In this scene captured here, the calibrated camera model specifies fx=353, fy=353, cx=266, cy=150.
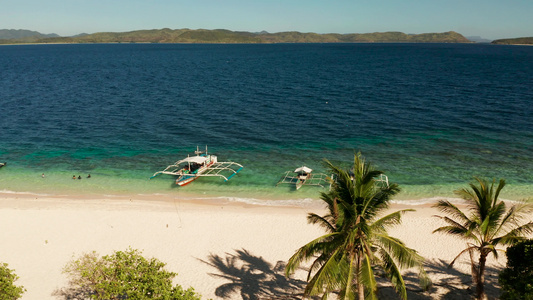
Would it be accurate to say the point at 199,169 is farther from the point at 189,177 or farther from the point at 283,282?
the point at 283,282

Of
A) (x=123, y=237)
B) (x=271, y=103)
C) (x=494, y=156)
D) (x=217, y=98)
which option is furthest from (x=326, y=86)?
(x=123, y=237)

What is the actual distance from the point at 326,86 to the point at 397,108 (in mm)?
31111

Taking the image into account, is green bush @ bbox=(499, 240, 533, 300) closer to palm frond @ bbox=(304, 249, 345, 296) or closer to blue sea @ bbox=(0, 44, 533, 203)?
palm frond @ bbox=(304, 249, 345, 296)

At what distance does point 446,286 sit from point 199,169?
2876 cm

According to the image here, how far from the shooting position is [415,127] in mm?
60531

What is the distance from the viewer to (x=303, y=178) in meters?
39.1

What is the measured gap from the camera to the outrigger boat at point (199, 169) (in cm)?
4057

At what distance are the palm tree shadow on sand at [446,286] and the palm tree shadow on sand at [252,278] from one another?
556 centimetres

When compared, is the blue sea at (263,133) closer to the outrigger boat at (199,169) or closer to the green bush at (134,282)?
the outrigger boat at (199,169)

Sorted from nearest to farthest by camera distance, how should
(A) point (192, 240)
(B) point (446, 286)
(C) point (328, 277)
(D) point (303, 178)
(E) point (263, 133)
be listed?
1. (C) point (328, 277)
2. (B) point (446, 286)
3. (A) point (192, 240)
4. (D) point (303, 178)
5. (E) point (263, 133)

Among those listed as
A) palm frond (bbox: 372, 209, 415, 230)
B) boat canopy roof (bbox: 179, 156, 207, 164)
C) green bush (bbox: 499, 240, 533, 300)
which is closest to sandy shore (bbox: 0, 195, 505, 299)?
green bush (bbox: 499, 240, 533, 300)

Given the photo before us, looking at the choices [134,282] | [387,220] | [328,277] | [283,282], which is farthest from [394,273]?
[134,282]

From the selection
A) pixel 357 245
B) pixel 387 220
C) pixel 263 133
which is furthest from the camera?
pixel 263 133

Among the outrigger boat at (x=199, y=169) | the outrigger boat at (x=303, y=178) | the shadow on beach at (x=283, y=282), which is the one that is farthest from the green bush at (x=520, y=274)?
the outrigger boat at (x=199, y=169)
